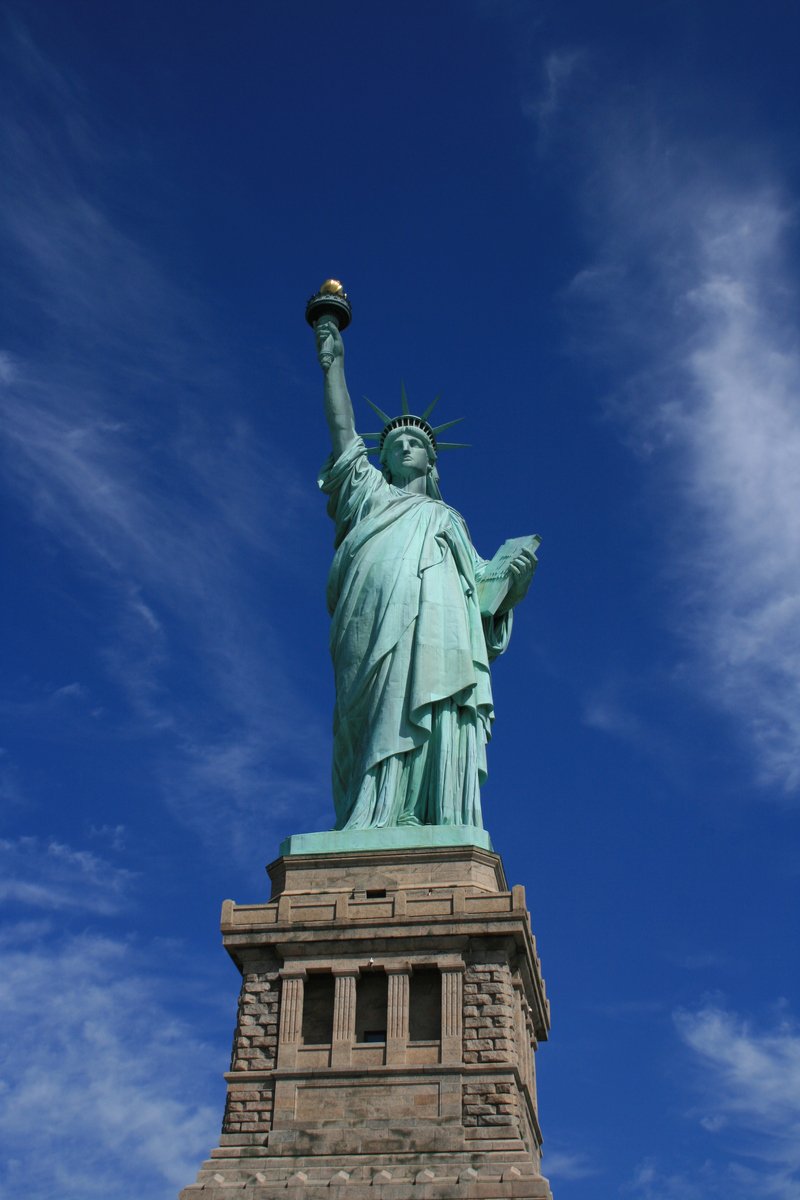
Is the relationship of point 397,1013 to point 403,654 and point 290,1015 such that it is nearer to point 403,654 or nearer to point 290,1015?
point 290,1015

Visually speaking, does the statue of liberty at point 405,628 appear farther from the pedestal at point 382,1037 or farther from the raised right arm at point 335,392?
the pedestal at point 382,1037

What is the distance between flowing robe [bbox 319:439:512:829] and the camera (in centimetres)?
2216

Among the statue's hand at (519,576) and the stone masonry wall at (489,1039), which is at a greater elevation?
the statue's hand at (519,576)

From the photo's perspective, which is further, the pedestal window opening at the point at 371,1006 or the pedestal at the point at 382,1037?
the pedestal window opening at the point at 371,1006

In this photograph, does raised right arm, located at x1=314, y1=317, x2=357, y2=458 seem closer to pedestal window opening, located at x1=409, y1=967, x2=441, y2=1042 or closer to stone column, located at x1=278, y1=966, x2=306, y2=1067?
stone column, located at x1=278, y1=966, x2=306, y2=1067

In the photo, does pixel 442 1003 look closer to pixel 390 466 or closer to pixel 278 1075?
pixel 278 1075

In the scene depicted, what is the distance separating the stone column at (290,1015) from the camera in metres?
18.9

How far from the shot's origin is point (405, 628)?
76.9ft

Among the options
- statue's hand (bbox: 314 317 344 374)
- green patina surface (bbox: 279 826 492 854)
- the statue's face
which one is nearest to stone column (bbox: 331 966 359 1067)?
green patina surface (bbox: 279 826 492 854)

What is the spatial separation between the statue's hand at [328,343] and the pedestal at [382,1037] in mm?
9823

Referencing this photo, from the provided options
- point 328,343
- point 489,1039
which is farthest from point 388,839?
point 328,343

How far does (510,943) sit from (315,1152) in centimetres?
378

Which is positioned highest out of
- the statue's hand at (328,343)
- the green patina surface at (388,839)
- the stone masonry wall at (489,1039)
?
the statue's hand at (328,343)

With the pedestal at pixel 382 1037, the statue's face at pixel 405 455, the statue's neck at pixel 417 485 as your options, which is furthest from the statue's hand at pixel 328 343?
the pedestal at pixel 382 1037
